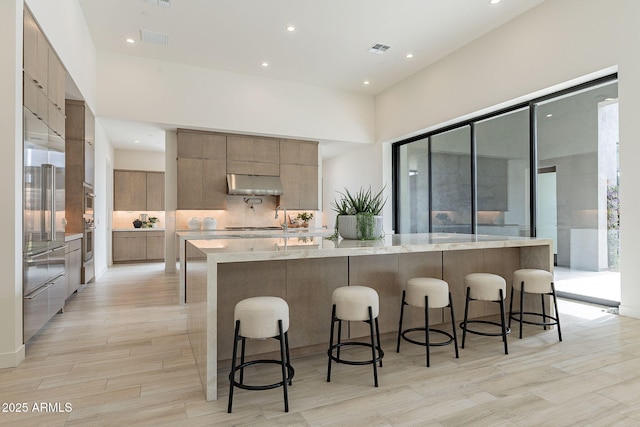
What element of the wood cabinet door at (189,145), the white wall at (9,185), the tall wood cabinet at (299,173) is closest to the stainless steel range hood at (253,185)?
the tall wood cabinet at (299,173)

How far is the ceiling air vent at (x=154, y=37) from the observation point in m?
5.18

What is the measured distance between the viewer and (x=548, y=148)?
189 inches

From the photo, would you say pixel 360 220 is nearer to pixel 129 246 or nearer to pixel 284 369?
pixel 284 369

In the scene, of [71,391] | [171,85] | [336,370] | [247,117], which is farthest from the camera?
[247,117]

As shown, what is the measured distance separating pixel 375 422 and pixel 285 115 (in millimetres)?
6037

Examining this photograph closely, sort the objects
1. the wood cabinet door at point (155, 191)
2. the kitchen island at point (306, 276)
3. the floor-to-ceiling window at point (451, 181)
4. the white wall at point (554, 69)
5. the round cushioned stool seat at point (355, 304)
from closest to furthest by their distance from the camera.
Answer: the kitchen island at point (306, 276) → the round cushioned stool seat at point (355, 304) → the white wall at point (554, 69) → the floor-to-ceiling window at point (451, 181) → the wood cabinet door at point (155, 191)

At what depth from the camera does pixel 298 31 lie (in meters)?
5.19

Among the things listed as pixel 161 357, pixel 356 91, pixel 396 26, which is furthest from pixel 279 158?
pixel 161 357

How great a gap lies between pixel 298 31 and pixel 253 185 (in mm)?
2778

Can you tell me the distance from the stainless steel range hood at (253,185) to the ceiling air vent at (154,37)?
2.38 meters

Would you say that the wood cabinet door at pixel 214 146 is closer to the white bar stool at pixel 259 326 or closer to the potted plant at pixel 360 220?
the potted plant at pixel 360 220

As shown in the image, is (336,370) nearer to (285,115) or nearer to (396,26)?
(396,26)

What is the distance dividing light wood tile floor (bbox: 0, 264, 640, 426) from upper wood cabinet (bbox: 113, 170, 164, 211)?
600cm

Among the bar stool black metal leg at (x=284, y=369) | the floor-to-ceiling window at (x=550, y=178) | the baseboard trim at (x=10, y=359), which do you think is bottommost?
the baseboard trim at (x=10, y=359)
